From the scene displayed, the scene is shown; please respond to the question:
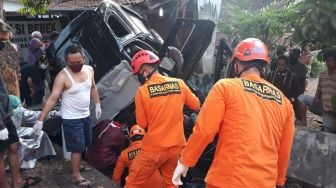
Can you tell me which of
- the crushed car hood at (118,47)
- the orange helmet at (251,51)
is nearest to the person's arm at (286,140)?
the orange helmet at (251,51)

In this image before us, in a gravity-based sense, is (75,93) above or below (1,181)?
above

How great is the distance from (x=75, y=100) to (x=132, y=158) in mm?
945

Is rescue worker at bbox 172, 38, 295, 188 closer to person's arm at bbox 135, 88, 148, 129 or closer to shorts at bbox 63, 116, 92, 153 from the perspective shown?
person's arm at bbox 135, 88, 148, 129

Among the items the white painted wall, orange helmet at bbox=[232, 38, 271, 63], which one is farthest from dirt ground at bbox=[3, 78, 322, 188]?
the white painted wall

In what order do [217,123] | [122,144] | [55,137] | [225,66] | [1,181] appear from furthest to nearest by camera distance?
[225,66] → [55,137] → [122,144] → [1,181] → [217,123]

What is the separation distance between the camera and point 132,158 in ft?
14.1

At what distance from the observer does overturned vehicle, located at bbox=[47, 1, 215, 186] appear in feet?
17.8

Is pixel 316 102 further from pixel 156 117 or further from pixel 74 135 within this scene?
pixel 74 135

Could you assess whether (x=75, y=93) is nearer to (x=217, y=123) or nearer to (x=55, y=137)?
(x=55, y=137)

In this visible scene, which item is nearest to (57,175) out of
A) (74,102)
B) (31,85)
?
(74,102)

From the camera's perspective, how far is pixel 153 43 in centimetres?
638

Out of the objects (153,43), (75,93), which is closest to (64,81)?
(75,93)

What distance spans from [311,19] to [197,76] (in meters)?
2.63

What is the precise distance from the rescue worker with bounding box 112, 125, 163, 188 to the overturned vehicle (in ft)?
3.11
